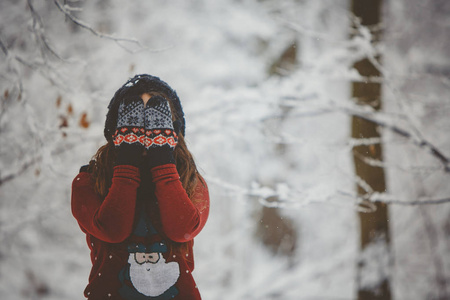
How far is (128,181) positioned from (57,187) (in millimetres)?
3499

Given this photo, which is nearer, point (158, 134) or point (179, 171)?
point (158, 134)

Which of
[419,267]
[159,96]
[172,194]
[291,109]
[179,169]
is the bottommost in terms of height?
[419,267]

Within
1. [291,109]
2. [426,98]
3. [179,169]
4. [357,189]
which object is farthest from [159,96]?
[426,98]

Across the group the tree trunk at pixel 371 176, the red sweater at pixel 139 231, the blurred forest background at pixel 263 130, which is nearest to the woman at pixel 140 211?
the red sweater at pixel 139 231

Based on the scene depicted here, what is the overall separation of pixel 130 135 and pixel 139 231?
0.37 meters

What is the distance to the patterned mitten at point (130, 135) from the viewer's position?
1.04 meters

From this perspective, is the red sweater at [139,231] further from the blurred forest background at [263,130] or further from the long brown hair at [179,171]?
the blurred forest background at [263,130]

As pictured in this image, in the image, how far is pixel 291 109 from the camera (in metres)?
2.70

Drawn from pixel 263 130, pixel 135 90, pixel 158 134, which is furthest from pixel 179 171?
pixel 263 130

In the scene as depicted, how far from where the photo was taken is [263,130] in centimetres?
255

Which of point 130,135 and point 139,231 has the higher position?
point 130,135

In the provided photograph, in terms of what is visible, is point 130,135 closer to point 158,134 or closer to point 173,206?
point 158,134

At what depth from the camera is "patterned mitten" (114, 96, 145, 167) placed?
3.40 feet

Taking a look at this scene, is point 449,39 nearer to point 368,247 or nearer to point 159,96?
point 368,247
